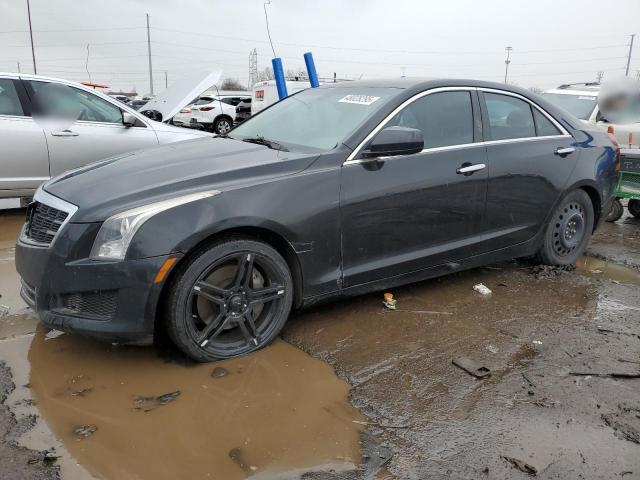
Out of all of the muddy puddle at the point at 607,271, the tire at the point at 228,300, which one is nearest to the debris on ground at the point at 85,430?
the tire at the point at 228,300

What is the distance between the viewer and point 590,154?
4.75 metres

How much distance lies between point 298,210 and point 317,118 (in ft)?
3.42

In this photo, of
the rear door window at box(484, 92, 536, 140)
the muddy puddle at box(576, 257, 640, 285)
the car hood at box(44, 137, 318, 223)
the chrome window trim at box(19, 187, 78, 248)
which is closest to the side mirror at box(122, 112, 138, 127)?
the car hood at box(44, 137, 318, 223)

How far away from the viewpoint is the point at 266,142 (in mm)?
3824

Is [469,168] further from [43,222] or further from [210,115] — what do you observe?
[210,115]

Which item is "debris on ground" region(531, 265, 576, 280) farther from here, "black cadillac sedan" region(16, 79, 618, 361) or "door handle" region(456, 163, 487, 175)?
"door handle" region(456, 163, 487, 175)

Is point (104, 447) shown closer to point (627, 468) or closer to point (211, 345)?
point (211, 345)

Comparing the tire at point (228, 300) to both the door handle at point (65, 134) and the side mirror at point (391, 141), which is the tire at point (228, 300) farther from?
the door handle at point (65, 134)

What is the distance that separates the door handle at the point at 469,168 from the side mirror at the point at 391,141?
544 mm

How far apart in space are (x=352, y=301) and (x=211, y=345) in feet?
4.31

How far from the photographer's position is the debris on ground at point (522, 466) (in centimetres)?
231

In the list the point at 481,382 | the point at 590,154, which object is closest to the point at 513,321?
the point at 481,382

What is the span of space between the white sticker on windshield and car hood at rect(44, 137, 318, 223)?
726 millimetres

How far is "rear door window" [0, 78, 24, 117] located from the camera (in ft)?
19.5
